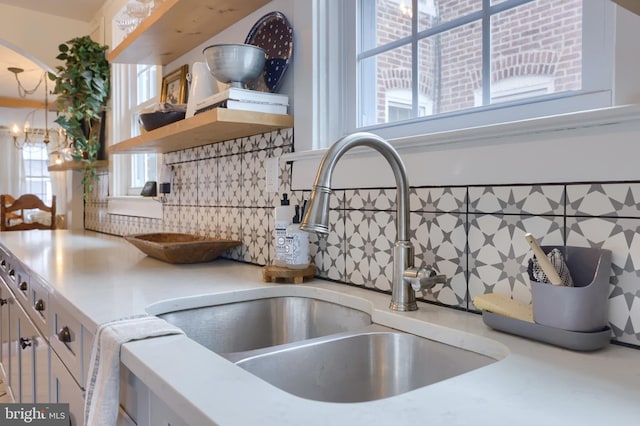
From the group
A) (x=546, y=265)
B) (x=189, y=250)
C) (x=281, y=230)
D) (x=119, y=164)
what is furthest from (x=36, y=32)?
(x=546, y=265)

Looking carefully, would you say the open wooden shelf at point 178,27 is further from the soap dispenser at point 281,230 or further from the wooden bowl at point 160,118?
the soap dispenser at point 281,230

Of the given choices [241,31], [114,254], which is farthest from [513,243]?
[114,254]

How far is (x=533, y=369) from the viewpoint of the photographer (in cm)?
70

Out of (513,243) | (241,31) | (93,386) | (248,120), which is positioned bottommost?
(93,386)

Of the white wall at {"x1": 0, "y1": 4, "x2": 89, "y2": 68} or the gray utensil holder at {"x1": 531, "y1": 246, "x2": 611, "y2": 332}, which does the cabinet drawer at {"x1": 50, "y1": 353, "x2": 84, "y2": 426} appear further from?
the white wall at {"x1": 0, "y1": 4, "x2": 89, "y2": 68}

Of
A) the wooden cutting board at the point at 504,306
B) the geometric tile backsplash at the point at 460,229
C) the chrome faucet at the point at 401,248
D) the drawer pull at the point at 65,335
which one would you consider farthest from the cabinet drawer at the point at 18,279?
the wooden cutting board at the point at 504,306

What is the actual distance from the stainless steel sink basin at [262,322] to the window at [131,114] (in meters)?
1.96

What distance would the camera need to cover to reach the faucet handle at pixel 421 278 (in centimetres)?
100

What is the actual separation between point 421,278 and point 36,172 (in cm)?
1050

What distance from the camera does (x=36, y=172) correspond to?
9695 mm

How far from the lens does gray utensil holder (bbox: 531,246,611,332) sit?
2.52 feet

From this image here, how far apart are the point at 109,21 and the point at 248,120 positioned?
94.0 inches

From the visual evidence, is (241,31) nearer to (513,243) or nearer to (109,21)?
(513,243)

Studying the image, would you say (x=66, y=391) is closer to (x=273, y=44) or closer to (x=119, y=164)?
(x=273, y=44)
